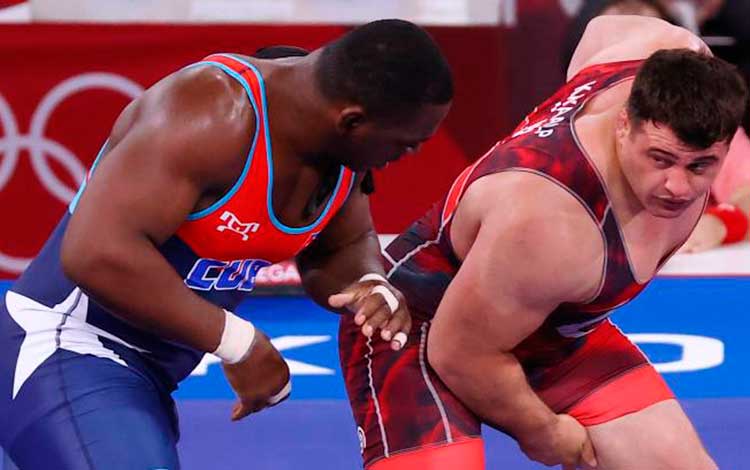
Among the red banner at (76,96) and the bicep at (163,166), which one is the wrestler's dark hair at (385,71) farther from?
the red banner at (76,96)

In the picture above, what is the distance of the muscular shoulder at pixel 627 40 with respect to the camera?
11.5 feet

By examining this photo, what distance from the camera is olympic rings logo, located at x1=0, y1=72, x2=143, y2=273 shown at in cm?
610

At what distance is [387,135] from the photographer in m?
2.73

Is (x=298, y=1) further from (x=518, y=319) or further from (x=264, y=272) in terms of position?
(x=518, y=319)

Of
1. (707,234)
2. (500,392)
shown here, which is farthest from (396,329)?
(707,234)

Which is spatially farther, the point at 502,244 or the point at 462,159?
the point at 462,159

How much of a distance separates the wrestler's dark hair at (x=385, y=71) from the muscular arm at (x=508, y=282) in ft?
1.30

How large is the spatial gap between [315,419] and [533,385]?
1.19m

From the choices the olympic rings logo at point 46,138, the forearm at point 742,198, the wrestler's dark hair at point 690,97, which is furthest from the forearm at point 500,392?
the olympic rings logo at point 46,138

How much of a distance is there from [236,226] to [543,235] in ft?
2.17

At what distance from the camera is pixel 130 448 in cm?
265

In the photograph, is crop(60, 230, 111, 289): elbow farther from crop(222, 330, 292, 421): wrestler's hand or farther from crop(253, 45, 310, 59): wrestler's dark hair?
crop(253, 45, 310, 59): wrestler's dark hair

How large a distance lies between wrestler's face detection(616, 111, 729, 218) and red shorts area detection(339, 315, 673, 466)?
0.61 m

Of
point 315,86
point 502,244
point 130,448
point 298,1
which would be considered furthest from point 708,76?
point 298,1
